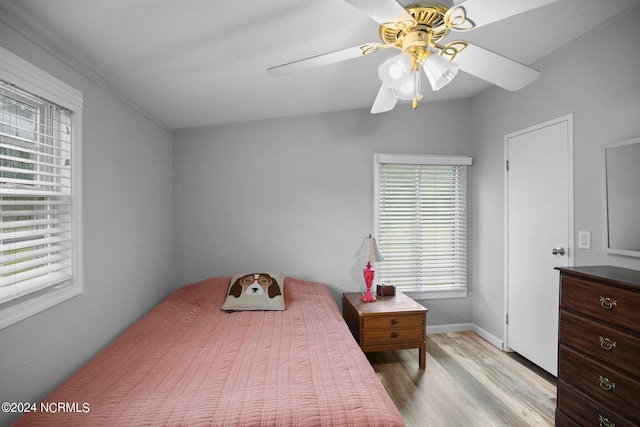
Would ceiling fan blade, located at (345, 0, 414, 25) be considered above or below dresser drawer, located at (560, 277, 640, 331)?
above

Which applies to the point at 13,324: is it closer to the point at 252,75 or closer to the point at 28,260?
the point at 28,260

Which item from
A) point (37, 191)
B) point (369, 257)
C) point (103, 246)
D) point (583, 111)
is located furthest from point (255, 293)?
point (583, 111)

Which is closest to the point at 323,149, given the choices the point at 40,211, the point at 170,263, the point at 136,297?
the point at 170,263

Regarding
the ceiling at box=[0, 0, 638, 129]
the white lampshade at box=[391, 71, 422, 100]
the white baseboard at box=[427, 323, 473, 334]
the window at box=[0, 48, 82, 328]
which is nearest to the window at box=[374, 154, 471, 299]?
the white baseboard at box=[427, 323, 473, 334]

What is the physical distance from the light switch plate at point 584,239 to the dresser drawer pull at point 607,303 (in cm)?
71

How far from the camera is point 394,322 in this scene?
8.91ft

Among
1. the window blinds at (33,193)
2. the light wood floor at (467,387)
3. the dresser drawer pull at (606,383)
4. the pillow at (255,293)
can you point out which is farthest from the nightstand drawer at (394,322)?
the window blinds at (33,193)

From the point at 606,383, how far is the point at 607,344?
0.20 meters

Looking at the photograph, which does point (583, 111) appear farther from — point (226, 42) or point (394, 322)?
point (226, 42)

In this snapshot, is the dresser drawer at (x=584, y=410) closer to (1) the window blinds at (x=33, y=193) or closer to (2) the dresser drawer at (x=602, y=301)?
(2) the dresser drawer at (x=602, y=301)

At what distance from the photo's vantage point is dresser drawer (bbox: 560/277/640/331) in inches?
61.4

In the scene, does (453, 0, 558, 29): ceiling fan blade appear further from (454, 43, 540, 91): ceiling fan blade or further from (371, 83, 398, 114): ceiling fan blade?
(371, 83, 398, 114): ceiling fan blade

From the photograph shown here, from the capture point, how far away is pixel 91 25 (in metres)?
1.46

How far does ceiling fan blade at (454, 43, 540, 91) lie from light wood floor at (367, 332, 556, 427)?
1.99 m
